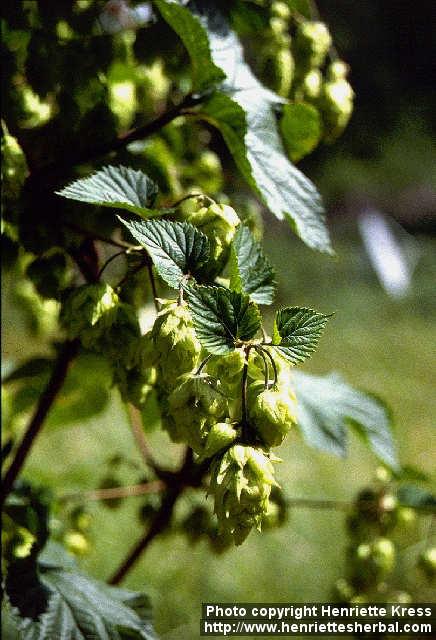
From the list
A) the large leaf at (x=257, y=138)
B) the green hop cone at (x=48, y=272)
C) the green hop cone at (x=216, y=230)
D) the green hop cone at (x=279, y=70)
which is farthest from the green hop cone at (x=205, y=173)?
the green hop cone at (x=216, y=230)

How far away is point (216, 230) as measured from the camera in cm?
67

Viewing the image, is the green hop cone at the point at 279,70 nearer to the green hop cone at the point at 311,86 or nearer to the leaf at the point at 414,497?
the green hop cone at the point at 311,86

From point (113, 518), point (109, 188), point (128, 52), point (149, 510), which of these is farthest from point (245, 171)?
point (113, 518)

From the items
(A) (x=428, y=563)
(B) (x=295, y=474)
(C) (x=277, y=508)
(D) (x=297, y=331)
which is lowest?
(B) (x=295, y=474)

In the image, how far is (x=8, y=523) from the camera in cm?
94

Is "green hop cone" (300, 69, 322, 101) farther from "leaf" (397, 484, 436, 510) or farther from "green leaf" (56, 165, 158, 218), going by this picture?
"leaf" (397, 484, 436, 510)

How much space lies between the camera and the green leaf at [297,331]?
24.1 inches

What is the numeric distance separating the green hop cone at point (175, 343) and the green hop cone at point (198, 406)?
0.06ft

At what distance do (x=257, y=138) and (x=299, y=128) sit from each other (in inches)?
4.7

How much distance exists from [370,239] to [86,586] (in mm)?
4720

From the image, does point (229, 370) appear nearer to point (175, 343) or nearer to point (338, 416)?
point (175, 343)

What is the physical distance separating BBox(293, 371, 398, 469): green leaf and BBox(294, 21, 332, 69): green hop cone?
19.1 inches

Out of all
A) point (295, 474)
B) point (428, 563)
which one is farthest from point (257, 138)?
point (295, 474)

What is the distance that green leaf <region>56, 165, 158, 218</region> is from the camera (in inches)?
25.9
